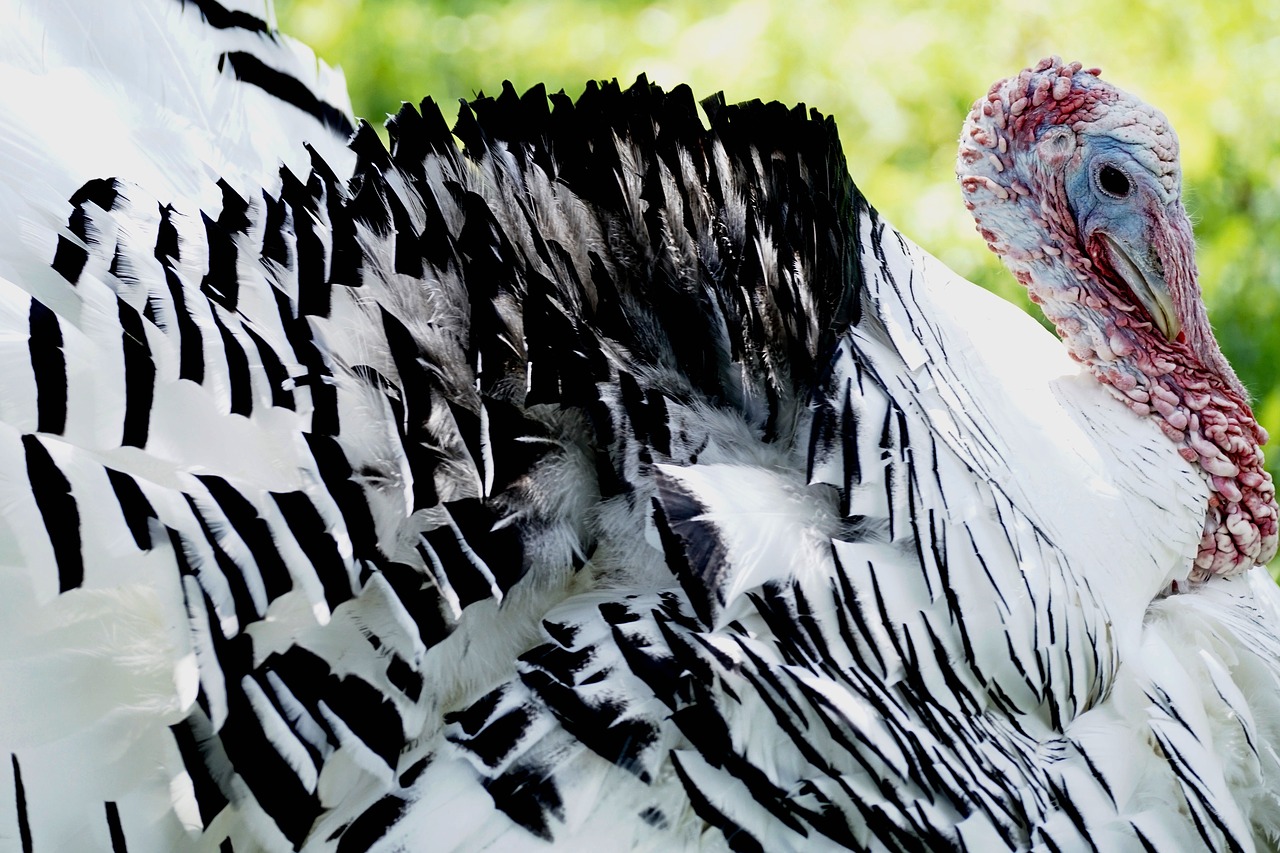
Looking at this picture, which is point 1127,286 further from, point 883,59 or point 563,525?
point 883,59

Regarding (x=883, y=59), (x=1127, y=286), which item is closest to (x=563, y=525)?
(x=1127, y=286)

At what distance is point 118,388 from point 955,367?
3.26 feet

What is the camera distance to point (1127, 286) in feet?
6.49

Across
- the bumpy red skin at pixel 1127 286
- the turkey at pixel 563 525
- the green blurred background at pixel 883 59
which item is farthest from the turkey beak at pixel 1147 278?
the green blurred background at pixel 883 59

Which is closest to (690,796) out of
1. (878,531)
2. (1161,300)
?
(878,531)

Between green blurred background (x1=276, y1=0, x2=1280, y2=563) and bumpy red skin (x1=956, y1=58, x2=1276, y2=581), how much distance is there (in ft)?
4.15

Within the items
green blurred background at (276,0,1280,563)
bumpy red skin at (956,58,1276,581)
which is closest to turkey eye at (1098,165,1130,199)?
bumpy red skin at (956,58,1276,581)

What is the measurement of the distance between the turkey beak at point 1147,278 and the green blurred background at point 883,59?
1297mm

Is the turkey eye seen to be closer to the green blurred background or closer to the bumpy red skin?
the bumpy red skin

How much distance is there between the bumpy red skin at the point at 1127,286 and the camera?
6.32 ft

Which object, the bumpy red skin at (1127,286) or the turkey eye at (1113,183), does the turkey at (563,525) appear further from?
the turkey eye at (1113,183)

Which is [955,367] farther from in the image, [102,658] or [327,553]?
[102,658]

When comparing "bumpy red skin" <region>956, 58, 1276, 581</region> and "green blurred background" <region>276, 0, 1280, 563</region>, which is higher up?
"green blurred background" <region>276, 0, 1280, 563</region>

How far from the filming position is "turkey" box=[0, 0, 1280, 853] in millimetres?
1371
